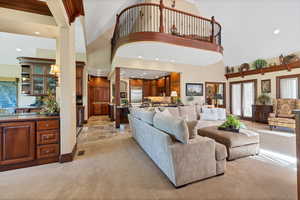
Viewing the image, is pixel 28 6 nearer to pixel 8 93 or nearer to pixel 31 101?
pixel 31 101

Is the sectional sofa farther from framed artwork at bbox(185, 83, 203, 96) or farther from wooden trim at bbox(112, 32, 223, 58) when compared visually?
framed artwork at bbox(185, 83, 203, 96)

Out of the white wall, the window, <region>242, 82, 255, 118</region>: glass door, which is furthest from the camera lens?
<region>242, 82, 255, 118</region>: glass door

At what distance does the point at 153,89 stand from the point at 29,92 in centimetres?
738

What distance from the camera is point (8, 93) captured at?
20.0ft

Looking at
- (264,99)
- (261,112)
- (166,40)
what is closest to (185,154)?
(166,40)

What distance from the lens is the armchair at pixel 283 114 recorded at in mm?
4625

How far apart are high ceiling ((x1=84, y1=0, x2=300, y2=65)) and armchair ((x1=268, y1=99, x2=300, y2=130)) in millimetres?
2385

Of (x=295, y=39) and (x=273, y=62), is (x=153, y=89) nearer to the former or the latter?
(x=273, y=62)

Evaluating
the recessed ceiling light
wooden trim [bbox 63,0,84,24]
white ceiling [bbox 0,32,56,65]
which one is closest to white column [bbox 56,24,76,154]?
wooden trim [bbox 63,0,84,24]

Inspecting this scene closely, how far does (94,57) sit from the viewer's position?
7375 mm

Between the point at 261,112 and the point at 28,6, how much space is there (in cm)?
880

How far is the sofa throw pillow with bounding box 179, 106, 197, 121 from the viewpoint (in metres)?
4.60

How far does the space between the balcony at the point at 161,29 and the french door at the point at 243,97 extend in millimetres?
3556

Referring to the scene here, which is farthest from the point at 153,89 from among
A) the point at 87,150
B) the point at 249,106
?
the point at 87,150
